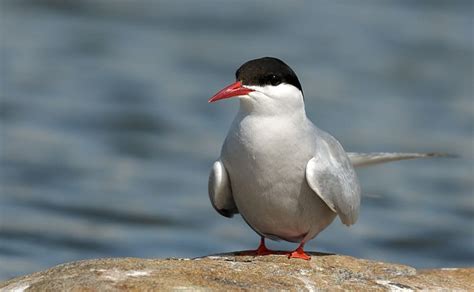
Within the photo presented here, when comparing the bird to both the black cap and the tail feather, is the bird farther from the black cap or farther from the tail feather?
the tail feather

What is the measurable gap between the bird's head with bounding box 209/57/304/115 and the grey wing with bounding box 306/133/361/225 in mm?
369

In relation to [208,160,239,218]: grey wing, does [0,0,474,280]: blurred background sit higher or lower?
higher

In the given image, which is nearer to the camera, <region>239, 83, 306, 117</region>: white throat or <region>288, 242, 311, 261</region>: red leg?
<region>239, 83, 306, 117</region>: white throat

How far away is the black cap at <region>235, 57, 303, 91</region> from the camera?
6391 mm

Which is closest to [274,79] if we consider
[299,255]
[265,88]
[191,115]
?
[265,88]

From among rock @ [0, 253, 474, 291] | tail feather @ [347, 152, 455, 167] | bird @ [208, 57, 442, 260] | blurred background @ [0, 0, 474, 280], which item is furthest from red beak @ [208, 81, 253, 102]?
blurred background @ [0, 0, 474, 280]

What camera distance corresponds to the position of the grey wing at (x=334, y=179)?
652 cm

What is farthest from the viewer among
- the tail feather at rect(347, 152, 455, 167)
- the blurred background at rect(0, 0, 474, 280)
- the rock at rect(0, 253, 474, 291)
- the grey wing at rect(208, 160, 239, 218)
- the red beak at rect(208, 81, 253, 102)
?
the blurred background at rect(0, 0, 474, 280)

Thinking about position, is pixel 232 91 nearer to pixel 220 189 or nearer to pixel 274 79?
pixel 274 79

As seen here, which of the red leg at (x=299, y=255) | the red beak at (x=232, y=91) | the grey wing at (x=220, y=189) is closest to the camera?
the red beak at (x=232, y=91)

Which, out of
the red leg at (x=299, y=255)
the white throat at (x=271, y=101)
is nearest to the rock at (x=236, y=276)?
the red leg at (x=299, y=255)

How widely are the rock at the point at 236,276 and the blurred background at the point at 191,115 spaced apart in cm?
354

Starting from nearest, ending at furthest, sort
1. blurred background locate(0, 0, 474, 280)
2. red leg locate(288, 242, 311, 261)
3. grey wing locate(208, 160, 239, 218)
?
red leg locate(288, 242, 311, 261) → grey wing locate(208, 160, 239, 218) → blurred background locate(0, 0, 474, 280)

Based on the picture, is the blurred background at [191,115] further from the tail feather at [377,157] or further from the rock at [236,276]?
the rock at [236,276]
